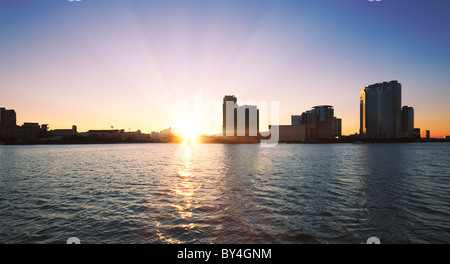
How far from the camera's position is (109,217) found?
17.6 meters

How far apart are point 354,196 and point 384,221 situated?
25.8ft

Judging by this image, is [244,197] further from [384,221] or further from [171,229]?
[384,221]

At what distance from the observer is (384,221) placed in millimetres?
16828

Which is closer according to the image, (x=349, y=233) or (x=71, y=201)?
(x=349, y=233)
